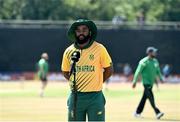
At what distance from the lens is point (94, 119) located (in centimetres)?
1107

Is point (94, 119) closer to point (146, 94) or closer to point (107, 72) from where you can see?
point (107, 72)

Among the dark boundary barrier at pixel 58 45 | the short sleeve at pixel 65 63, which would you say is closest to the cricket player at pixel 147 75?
the short sleeve at pixel 65 63

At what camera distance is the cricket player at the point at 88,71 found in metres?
11.1

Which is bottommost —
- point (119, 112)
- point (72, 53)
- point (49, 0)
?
point (119, 112)

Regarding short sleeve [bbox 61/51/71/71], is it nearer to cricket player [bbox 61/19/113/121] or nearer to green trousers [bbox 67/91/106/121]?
cricket player [bbox 61/19/113/121]

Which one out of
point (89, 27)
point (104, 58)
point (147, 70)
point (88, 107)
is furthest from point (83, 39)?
point (147, 70)

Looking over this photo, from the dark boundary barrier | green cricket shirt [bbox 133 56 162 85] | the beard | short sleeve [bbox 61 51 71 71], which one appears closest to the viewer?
the beard

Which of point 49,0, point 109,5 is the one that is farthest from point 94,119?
point 109,5

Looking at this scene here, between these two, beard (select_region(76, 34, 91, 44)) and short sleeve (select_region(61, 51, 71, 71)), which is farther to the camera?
short sleeve (select_region(61, 51, 71, 71))

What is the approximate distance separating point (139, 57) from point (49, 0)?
2077cm

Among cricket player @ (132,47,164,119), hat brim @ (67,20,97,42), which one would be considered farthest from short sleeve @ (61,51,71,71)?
cricket player @ (132,47,164,119)

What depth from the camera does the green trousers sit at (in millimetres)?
11078

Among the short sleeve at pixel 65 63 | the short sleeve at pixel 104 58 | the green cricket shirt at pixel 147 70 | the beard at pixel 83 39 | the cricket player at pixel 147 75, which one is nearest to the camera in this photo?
the beard at pixel 83 39

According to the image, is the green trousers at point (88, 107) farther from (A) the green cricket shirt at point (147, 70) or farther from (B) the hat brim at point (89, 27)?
(A) the green cricket shirt at point (147, 70)
